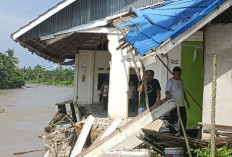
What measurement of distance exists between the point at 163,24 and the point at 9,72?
189ft

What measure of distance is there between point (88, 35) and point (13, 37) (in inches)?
122

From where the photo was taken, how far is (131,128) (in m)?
7.01

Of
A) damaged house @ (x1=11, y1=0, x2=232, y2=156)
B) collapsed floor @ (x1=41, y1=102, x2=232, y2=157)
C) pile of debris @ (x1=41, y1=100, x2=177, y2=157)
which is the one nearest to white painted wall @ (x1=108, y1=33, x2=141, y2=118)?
damaged house @ (x1=11, y1=0, x2=232, y2=156)

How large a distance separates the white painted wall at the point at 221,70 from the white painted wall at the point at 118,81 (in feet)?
18.8

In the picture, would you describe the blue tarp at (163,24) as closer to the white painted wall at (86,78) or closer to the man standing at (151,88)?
the man standing at (151,88)

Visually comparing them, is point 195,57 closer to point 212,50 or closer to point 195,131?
point 195,131

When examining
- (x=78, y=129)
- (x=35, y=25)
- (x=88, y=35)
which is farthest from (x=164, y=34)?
(x=88, y=35)

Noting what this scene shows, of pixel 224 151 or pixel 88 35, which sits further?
pixel 88 35

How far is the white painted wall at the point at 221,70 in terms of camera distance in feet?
17.6

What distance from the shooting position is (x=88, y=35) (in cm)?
1406

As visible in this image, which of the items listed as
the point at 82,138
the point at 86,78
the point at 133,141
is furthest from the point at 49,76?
the point at 133,141

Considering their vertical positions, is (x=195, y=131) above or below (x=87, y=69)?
below

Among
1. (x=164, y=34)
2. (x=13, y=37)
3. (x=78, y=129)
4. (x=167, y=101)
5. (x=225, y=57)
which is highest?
(x=13, y=37)

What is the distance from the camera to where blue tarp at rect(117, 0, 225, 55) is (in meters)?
5.04
